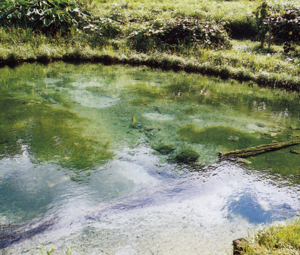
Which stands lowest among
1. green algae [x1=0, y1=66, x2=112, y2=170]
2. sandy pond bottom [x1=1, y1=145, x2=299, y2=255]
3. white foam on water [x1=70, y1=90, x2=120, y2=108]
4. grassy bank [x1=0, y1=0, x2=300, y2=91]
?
sandy pond bottom [x1=1, y1=145, x2=299, y2=255]

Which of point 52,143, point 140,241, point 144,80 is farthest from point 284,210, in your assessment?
point 144,80

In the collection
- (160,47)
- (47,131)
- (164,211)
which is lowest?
(164,211)

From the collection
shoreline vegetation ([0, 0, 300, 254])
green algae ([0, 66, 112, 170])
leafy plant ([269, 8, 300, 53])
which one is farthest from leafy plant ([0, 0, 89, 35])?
leafy plant ([269, 8, 300, 53])

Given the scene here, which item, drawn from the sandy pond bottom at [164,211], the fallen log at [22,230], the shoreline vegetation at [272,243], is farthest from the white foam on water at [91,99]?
the shoreline vegetation at [272,243]

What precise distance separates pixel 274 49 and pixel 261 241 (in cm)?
798

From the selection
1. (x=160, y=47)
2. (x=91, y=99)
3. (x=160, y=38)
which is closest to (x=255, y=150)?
(x=91, y=99)

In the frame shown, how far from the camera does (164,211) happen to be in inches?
92.1

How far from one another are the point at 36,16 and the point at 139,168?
24.1ft

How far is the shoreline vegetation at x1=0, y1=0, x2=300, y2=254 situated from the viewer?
680 cm

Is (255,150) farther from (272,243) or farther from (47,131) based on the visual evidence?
(47,131)

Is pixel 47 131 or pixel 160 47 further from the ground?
pixel 160 47

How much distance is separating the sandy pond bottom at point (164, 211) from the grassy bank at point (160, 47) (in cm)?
419

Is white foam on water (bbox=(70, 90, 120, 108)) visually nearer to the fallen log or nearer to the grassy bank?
the fallen log

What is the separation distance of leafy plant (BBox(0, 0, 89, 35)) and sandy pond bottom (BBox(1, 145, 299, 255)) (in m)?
6.55
